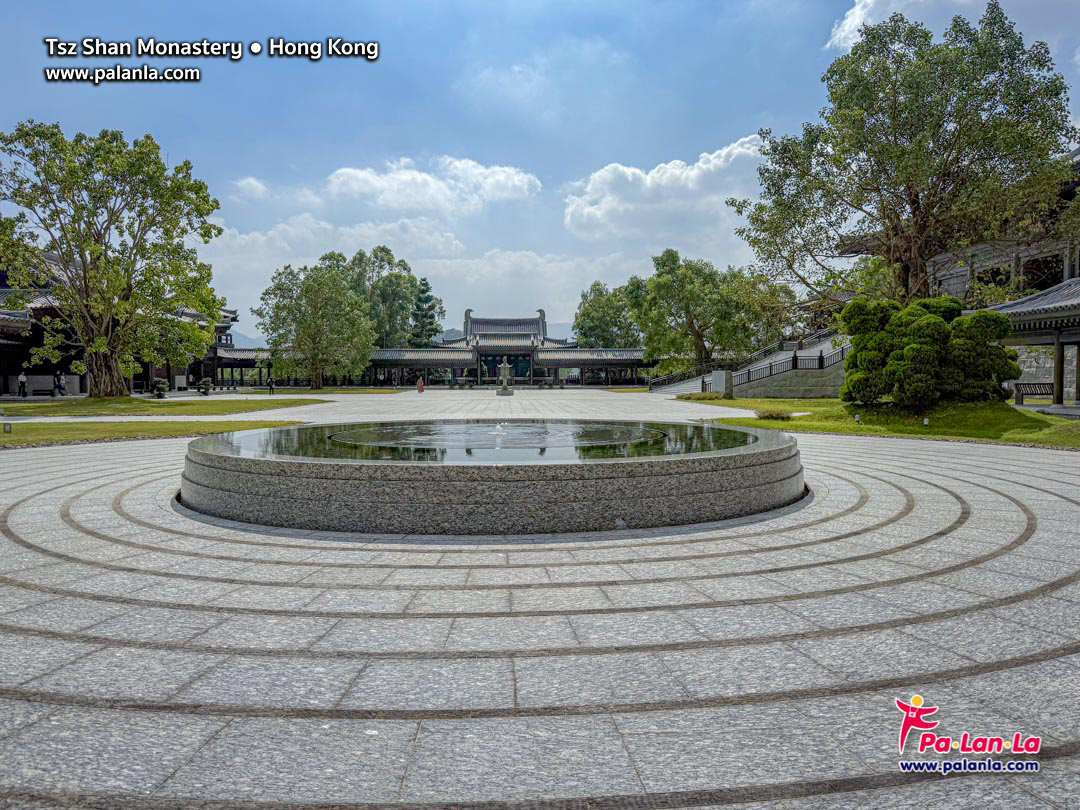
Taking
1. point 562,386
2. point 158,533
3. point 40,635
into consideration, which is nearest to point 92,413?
point 158,533

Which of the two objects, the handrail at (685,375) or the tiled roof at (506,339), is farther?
the tiled roof at (506,339)

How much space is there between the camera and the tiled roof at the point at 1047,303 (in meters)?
17.6

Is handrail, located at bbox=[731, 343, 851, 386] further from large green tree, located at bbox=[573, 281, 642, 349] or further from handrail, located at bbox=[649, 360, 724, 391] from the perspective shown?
large green tree, located at bbox=[573, 281, 642, 349]

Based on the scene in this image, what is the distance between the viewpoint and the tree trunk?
28.7m

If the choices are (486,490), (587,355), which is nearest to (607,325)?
(587,355)

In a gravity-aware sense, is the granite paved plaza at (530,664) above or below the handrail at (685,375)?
below

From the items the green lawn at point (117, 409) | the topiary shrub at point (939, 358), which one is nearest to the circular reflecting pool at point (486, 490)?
the topiary shrub at point (939, 358)

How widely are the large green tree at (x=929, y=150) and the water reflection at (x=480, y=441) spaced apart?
1485 centimetres

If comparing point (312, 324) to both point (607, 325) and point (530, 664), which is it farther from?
point (530, 664)

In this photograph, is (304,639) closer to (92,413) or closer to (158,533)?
(158,533)

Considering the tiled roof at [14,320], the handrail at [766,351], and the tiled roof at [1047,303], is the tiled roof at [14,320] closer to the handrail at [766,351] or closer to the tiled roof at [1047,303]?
the handrail at [766,351]

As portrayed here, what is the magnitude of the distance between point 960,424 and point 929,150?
9643 mm

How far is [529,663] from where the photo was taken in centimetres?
328

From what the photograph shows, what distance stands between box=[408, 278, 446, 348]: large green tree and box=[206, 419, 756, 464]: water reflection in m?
55.6
